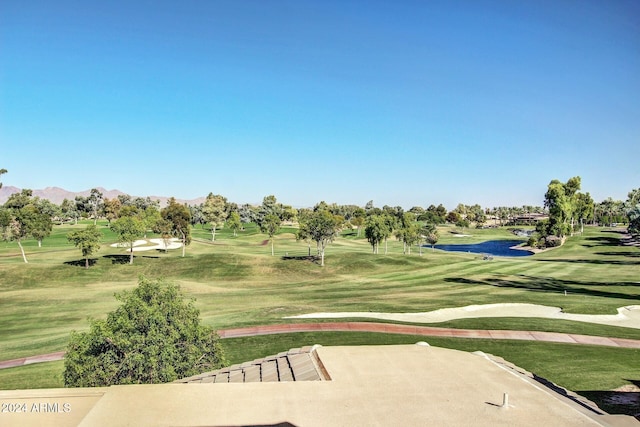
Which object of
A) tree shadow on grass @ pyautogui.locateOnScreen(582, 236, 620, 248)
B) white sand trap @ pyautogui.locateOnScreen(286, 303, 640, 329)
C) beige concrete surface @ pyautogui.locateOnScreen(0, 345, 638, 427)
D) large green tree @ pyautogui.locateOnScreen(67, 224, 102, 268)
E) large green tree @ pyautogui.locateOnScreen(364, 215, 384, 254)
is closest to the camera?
beige concrete surface @ pyautogui.locateOnScreen(0, 345, 638, 427)

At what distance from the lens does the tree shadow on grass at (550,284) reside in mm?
42594

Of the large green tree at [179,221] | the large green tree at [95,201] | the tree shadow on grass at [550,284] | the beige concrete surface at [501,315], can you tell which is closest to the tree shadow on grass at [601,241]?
the tree shadow on grass at [550,284]

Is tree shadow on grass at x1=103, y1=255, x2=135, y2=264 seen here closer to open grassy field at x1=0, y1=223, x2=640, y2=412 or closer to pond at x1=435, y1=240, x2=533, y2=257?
open grassy field at x1=0, y1=223, x2=640, y2=412

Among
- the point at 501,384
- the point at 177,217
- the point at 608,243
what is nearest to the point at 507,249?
the point at 608,243

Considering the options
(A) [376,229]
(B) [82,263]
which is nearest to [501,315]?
(A) [376,229]

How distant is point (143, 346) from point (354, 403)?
8304 mm

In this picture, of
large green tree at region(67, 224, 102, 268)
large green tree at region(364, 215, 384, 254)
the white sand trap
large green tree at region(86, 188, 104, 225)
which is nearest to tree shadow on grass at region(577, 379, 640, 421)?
the white sand trap

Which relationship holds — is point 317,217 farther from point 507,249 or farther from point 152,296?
point 507,249

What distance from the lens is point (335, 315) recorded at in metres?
31.2

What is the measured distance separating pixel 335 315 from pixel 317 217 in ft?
113

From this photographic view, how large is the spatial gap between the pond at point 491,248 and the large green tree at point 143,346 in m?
108

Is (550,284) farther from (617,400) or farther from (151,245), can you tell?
(151,245)

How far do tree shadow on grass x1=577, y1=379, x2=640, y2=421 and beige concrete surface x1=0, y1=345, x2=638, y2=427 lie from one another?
173 inches

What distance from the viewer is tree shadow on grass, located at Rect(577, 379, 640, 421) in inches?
586
